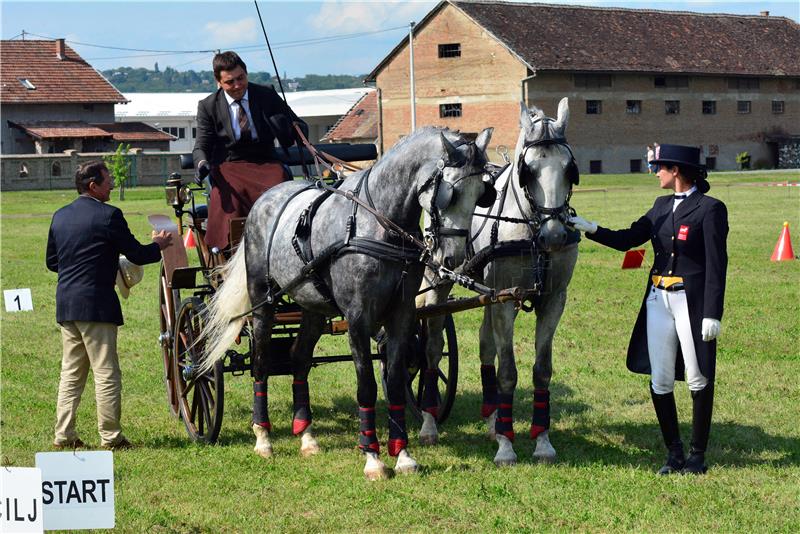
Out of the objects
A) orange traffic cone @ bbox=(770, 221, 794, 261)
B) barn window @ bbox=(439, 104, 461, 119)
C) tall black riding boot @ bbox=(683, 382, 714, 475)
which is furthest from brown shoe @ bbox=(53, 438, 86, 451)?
barn window @ bbox=(439, 104, 461, 119)

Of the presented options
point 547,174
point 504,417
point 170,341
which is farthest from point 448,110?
point 547,174

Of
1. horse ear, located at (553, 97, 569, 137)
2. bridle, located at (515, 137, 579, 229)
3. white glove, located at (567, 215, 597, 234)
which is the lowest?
white glove, located at (567, 215, 597, 234)

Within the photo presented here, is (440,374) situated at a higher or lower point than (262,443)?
higher

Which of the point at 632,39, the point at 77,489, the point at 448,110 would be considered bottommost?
the point at 77,489

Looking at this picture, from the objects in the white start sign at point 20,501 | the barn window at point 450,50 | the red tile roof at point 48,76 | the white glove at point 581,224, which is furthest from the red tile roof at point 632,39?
the white start sign at point 20,501

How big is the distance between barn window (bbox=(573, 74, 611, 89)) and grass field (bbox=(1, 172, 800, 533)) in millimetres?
49728

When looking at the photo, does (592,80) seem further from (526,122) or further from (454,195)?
(454,195)

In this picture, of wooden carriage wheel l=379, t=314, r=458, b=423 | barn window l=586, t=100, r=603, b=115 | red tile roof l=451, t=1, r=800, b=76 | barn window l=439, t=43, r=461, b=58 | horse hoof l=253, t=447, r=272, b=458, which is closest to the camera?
horse hoof l=253, t=447, r=272, b=458

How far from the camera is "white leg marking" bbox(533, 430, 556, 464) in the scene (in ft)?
26.5

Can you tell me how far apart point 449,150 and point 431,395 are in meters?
2.70

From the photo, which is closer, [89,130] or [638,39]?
[638,39]

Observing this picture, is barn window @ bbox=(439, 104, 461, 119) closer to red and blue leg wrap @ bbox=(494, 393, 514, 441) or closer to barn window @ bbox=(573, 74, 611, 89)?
barn window @ bbox=(573, 74, 611, 89)

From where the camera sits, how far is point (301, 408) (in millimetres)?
8891

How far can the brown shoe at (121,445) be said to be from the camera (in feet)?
28.1
